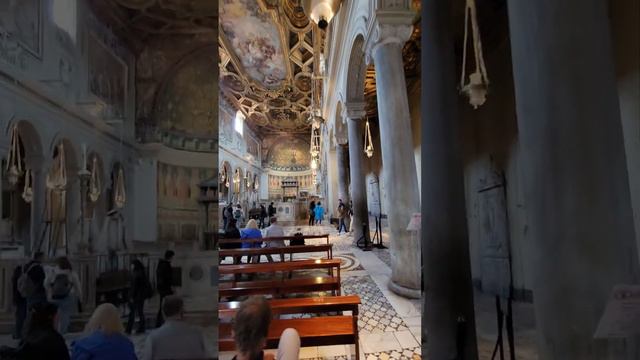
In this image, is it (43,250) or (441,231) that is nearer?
(43,250)

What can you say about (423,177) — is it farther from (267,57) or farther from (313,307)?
(267,57)

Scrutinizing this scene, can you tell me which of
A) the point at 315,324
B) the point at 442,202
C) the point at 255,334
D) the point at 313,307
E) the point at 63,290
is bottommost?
the point at 315,324

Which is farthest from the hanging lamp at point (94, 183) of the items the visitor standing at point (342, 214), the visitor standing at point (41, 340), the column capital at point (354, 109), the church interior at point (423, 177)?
the visitor standing at point (342, 214)

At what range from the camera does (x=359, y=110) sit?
27.9ft

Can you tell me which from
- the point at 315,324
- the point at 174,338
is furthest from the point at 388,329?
the point at 174,338

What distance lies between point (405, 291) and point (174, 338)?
12.8 feet

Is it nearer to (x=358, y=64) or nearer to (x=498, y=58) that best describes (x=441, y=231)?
(x=498, y=58)

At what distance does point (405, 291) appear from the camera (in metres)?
4.06

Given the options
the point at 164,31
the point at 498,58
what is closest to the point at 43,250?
the point at 164,31

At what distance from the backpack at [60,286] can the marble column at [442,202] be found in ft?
7.78

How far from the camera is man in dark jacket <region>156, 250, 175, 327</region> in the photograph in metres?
0.67

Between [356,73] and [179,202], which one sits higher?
[356,73]

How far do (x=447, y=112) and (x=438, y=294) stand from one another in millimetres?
1455

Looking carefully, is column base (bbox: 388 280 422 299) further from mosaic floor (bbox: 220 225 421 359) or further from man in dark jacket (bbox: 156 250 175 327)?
man in dark jacket (bbox: 156 250 175 327)
